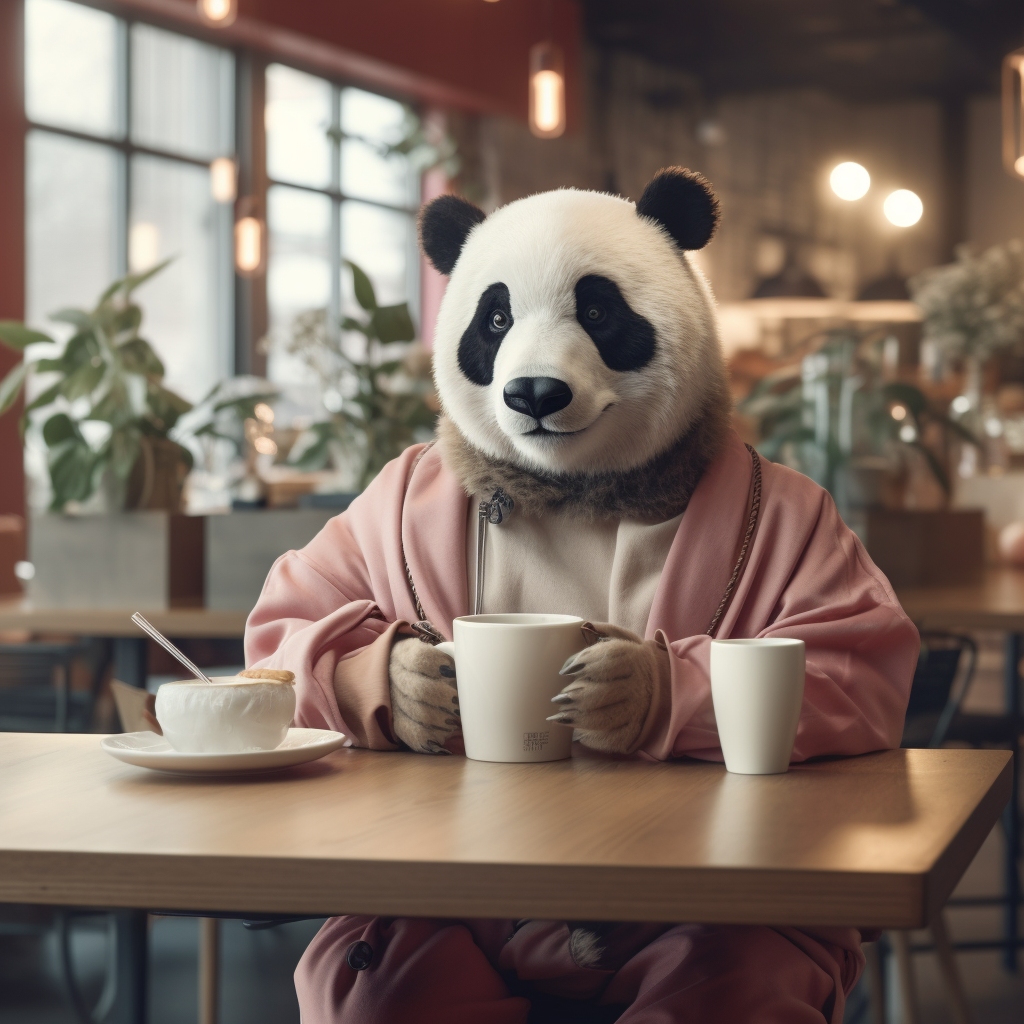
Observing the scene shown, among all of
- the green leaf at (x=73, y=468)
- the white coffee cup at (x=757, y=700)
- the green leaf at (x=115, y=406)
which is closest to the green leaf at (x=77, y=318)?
the green leaf at (x=115, y=406)

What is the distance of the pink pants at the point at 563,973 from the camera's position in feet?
3.41

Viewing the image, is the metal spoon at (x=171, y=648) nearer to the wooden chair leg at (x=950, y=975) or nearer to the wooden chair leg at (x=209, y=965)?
the wooden chair leg at (x=209, y=965)

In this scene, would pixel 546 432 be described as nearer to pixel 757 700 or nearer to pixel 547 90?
pixel 757 700

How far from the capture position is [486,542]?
1.34 metres

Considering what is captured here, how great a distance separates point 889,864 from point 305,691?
0.56 meters

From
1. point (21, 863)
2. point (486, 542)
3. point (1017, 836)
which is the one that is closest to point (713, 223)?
point (486, 542)

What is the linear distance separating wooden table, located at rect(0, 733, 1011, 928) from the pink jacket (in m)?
0.10

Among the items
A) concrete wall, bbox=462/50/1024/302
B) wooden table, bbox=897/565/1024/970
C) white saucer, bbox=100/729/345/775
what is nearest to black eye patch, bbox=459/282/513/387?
white saucer, bbox=100/729/345/775

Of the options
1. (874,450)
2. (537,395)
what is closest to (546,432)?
(537,395)

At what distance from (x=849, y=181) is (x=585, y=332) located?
400 centimetres

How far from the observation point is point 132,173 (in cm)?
670

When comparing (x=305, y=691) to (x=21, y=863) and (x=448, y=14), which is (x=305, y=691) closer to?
(x=21, y=863)

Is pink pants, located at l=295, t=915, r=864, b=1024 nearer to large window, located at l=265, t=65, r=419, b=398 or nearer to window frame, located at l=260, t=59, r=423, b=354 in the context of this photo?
large window, located at l=265, t=65, r=419, b=398

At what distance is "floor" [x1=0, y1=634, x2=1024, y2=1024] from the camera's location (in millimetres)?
2564
